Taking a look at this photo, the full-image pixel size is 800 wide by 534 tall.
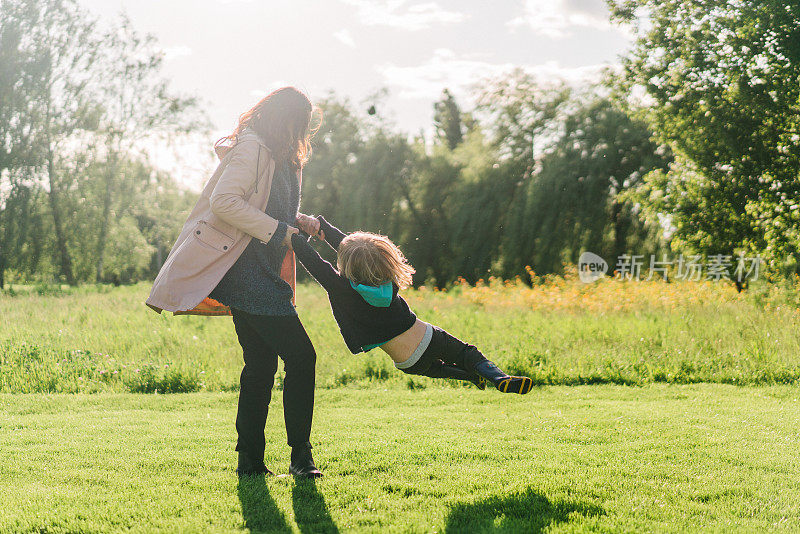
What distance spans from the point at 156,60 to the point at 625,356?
912 inches

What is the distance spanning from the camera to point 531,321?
32.9 feet

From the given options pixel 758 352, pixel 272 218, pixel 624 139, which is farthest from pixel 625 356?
pixel 624 139

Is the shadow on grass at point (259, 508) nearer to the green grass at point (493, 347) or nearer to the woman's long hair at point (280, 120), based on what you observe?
the woman's long hair at point (280, 120)

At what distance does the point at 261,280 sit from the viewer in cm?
344

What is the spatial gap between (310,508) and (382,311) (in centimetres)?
108

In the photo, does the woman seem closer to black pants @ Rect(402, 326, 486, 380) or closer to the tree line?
black pants @ Rect(402, 326, 486, 380)

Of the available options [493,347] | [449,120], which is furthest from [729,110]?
[449,120]

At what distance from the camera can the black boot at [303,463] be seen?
363 centimetres

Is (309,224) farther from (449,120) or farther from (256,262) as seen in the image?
(449,120)

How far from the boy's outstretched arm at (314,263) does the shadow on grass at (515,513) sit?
1301 millimetres

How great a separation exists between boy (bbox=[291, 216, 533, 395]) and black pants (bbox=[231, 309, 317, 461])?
285 millimetres

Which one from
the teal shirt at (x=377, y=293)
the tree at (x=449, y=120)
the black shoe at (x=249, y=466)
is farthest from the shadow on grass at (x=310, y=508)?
the tree at (x=449, y=120)

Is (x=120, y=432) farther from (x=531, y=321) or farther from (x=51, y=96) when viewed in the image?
(x=51, y=96)

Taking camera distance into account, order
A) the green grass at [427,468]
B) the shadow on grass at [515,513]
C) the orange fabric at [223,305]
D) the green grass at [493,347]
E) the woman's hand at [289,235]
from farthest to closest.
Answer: the green grass at [493,347] < the orange fabric at [223,305] < the woman's hand at [289,235] < the green grass at [427,468] < the shadow on grass at [515,513]
